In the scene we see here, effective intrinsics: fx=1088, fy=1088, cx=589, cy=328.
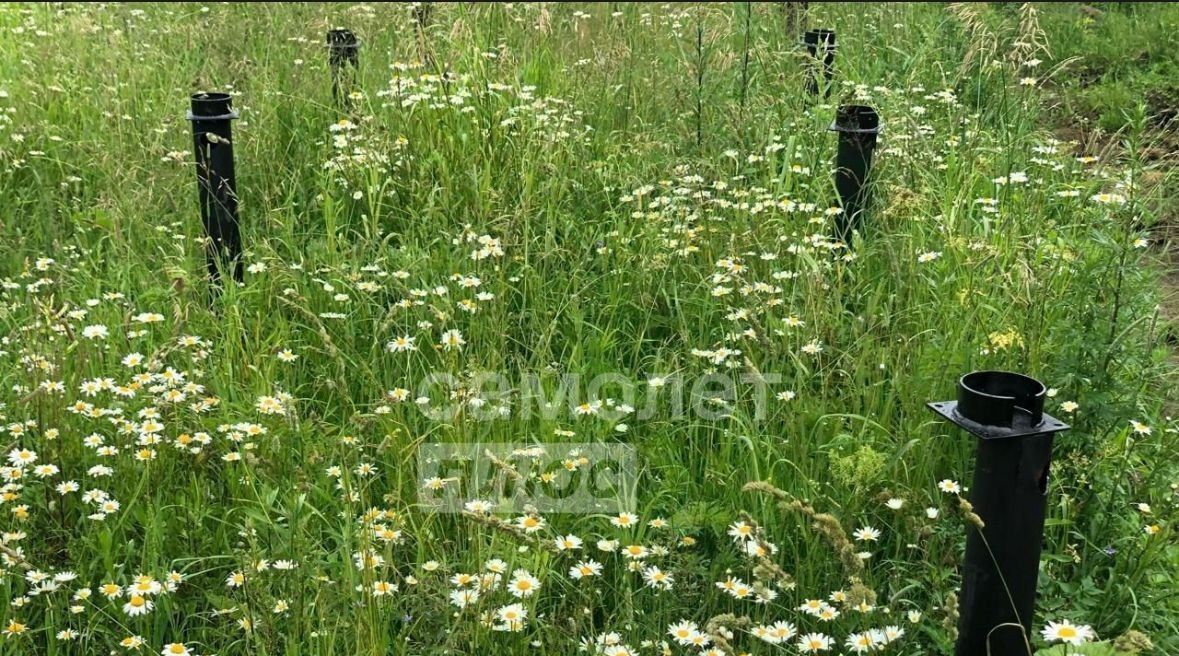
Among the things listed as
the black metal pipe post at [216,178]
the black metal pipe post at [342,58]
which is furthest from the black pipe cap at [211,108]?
the black metal pipe post at [342,58]

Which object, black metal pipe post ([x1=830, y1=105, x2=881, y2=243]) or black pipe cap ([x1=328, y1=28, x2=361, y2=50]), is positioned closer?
black metal pipe post ([x1=830, y1=105, x2=881, y2=243])

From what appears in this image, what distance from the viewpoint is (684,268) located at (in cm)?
407

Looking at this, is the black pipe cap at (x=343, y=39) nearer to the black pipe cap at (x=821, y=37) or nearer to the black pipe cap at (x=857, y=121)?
the black pipe cap at (x=821, y=37)

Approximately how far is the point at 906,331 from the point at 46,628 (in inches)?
106

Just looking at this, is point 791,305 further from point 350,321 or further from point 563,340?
point 350,321

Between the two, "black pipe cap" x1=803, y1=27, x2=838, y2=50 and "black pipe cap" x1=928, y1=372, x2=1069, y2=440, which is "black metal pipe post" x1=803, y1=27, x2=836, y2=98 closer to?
"black pipe cap" x1=803, y1=27, x2=838, y2=50

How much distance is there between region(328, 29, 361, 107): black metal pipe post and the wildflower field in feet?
0.18

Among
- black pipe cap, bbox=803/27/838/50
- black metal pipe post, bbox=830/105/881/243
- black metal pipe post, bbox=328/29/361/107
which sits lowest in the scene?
black metal pipe post, bbox=830/105/881/243

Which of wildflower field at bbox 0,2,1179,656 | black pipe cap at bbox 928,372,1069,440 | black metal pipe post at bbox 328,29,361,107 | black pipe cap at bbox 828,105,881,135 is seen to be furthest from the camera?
black metal pipe post at bbox 328,29,361,107

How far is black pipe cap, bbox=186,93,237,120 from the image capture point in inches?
163

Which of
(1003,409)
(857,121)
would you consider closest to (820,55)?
(857,121)

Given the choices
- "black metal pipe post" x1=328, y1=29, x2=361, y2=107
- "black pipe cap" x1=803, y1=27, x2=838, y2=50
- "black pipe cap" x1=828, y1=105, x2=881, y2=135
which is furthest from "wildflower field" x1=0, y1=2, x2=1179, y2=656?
"black pipe cap" x1=828, y1=105, x2=881, y2=135

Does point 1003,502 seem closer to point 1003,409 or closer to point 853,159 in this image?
point 1003,409

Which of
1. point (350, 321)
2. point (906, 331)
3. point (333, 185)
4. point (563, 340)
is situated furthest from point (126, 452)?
point (906, 331)
